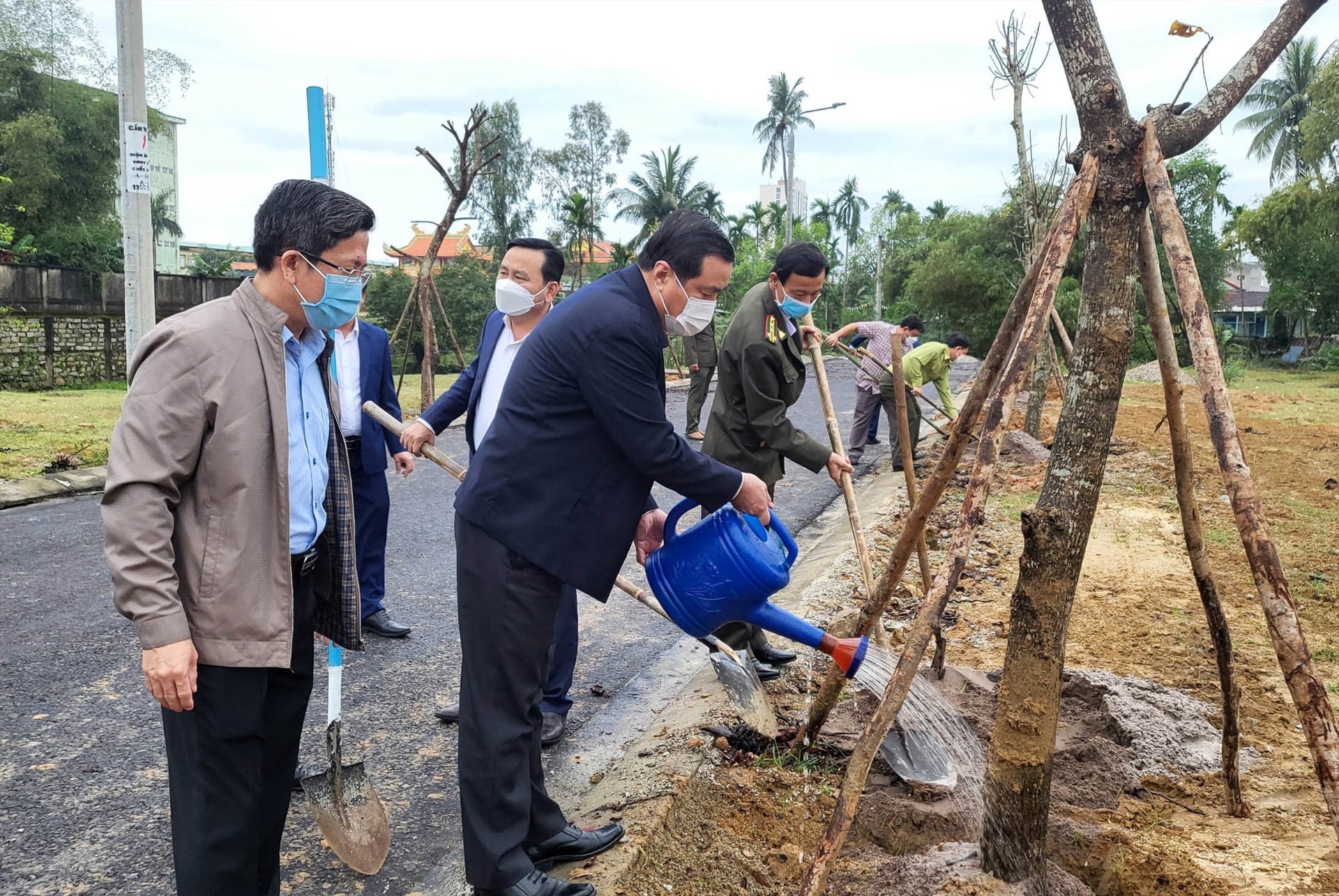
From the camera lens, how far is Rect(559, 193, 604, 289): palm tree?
135ft

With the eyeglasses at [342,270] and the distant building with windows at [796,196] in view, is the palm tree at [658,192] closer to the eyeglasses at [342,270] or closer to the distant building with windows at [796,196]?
the distant building with windows at [796,196]

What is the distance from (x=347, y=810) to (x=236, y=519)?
49.3 inches

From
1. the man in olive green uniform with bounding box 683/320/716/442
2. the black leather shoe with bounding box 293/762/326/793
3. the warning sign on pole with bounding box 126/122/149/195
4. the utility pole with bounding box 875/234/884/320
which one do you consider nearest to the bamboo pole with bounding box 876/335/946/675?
the black leather shoe with bounding box 293/762/326/793

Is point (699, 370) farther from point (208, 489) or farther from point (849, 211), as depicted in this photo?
point (849, 211)

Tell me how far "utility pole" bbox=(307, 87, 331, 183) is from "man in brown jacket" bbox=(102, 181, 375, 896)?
150 centimetres

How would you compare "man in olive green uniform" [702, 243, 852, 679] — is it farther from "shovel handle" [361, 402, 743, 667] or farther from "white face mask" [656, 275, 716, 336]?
"white face mask" [656, 275, 716, 336]

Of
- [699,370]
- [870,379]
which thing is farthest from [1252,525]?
[699,370]

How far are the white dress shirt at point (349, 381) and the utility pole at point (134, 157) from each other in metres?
3.73

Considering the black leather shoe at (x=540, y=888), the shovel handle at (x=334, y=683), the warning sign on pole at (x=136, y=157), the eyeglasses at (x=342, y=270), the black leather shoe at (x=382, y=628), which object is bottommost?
the black leather shoe at (x=382, y=628)

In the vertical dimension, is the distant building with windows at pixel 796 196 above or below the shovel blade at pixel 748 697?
above

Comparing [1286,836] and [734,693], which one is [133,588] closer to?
[734,693]

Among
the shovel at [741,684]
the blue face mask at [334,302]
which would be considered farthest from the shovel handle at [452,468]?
the blue face mask at [334,302]

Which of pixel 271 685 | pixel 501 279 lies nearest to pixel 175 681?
pixel 271 685

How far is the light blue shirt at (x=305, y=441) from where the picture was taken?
7.01 feet
